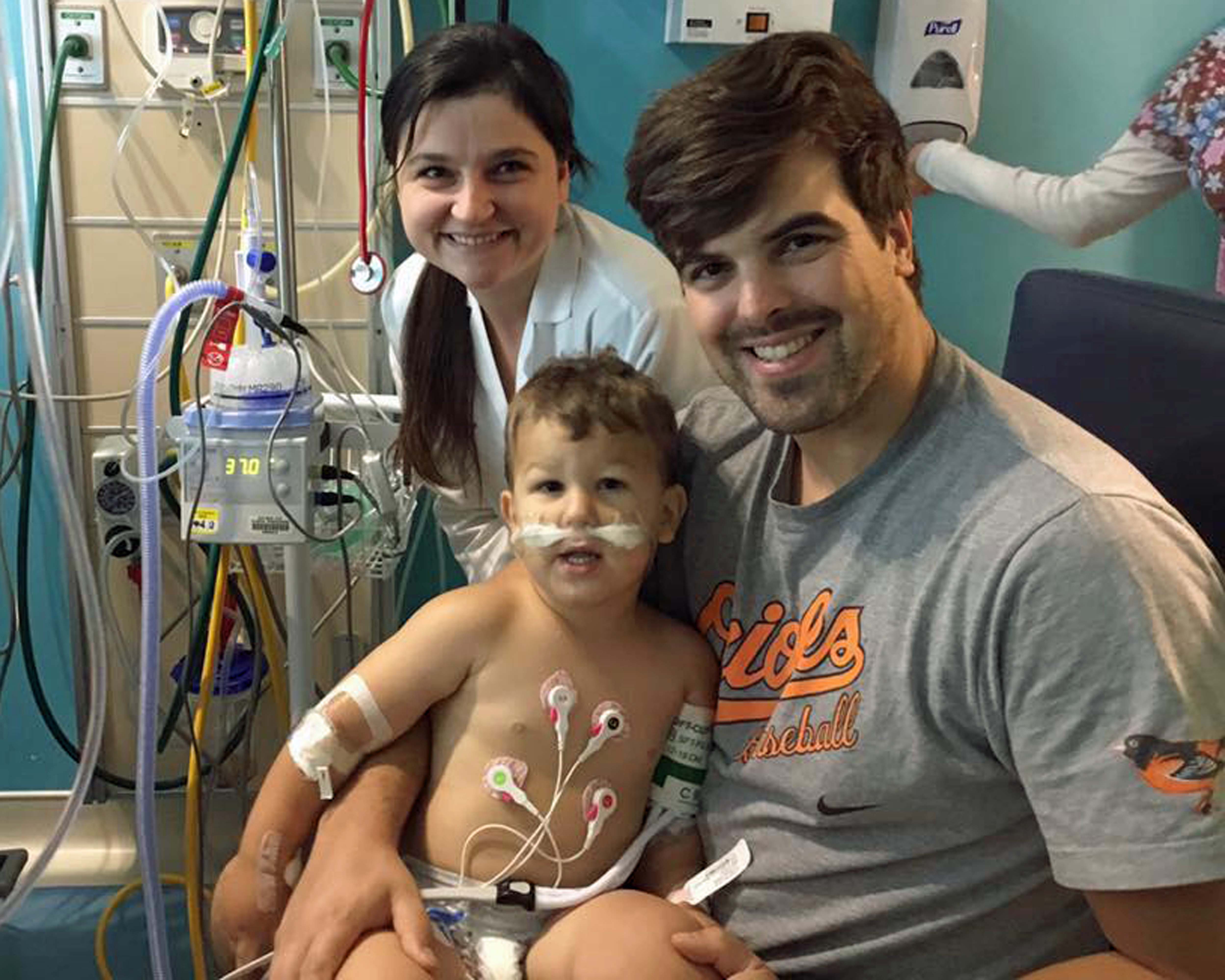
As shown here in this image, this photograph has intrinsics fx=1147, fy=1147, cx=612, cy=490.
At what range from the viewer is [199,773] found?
1835 millimetres

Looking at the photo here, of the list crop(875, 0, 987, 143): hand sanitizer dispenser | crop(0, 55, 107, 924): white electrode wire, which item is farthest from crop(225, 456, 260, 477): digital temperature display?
crop(875, 0, 987, 143): hand sanitizer dispenser

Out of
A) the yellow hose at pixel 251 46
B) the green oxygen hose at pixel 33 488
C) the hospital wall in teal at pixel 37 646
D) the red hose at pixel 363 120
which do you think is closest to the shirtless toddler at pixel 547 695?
the red hose at pixel 363 120

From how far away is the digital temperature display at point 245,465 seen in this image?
4.63ft

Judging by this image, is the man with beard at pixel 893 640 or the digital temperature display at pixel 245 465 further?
the digital temperature display at pixel 245 465

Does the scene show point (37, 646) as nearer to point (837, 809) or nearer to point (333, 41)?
point (333, 41)

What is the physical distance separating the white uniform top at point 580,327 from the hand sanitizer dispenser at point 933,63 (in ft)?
2.45

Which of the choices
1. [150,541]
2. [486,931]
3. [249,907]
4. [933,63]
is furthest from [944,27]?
[249,907]

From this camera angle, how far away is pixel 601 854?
3.97ft

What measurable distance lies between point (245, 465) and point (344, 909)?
0.58 meters

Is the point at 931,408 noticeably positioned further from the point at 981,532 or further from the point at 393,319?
the point at 393,319

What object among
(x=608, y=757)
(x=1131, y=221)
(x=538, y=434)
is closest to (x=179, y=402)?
(x=538, y=434)

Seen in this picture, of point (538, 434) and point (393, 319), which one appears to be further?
point (393, 319)

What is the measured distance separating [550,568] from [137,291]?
115 cm

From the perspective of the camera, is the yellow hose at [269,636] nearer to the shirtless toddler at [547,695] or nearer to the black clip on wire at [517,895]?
the shirtless toddler at [547,695]
